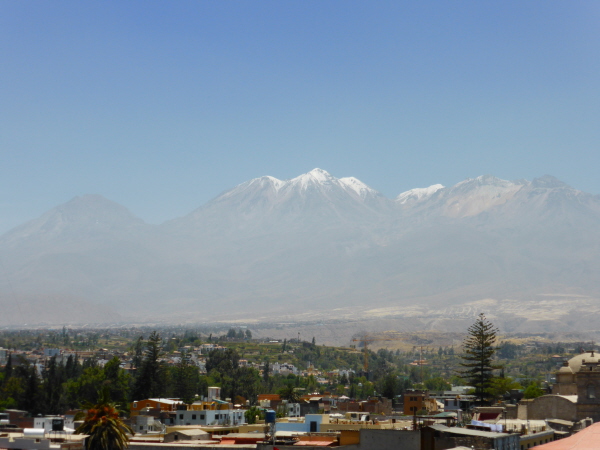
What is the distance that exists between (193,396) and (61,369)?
97.0 feet

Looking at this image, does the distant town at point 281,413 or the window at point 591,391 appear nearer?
the distant town at point 281,413

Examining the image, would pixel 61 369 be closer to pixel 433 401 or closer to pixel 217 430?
pixel 433 401

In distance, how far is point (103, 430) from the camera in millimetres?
51719

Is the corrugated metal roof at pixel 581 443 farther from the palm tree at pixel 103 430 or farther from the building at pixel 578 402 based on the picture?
the palm tree at pixel 103 430

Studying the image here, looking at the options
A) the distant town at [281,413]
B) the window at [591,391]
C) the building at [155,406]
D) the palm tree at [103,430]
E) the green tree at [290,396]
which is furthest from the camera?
the green tree at [290,396]

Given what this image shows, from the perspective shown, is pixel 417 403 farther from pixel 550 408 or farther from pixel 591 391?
pixel 591 391

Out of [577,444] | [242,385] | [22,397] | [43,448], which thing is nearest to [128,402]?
[22,397]

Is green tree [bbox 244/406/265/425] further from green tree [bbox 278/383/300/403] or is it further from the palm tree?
Result: the palm tree

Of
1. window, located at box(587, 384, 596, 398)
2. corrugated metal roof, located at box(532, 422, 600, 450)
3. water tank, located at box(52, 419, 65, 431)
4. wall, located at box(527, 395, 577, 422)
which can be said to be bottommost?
water tank, located at box(52, 419, 65, 431)

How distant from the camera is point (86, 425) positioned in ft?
173

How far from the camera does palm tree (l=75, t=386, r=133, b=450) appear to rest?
5150 cm

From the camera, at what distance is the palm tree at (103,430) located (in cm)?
5150

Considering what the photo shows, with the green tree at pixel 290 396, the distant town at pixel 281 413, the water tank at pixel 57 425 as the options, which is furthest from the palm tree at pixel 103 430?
the green tree at pixel 290 396

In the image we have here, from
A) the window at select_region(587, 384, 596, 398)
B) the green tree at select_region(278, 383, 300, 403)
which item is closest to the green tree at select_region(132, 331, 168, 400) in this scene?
the green tree at select_region(278, 383, 300, 403)
